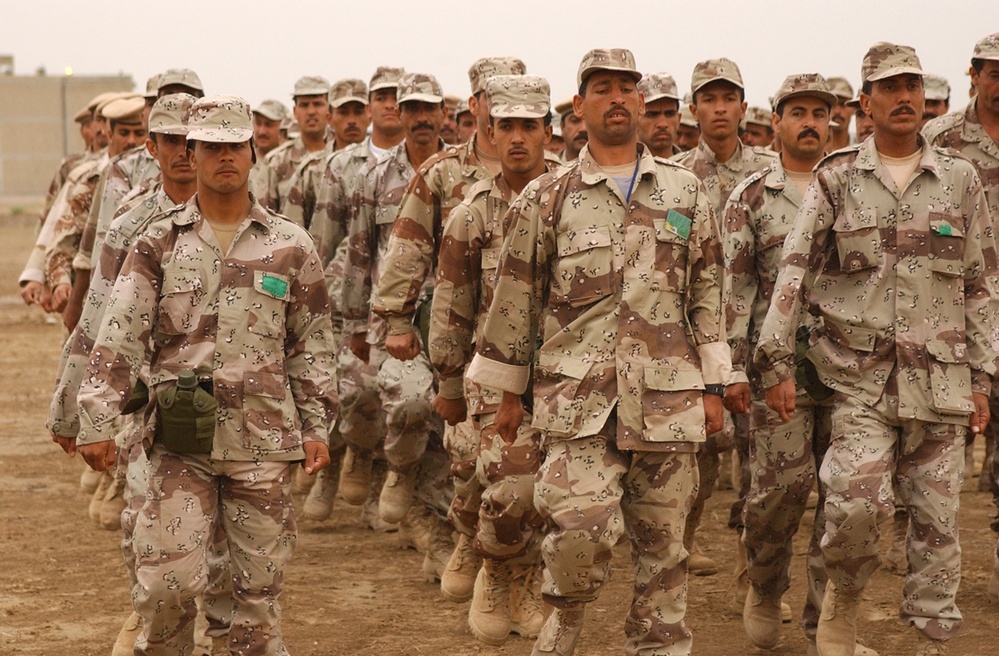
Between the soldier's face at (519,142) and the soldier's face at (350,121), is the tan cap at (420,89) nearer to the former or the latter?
the soldier's face at (519,142)

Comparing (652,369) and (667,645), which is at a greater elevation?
(652,369)

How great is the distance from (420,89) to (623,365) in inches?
158

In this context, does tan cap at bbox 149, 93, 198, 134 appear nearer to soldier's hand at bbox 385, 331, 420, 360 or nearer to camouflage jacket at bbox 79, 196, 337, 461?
camouflage jacket at bbox 79, 196, 337, 461

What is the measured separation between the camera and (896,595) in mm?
9094

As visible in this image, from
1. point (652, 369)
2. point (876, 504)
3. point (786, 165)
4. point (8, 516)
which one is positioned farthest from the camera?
point (8, 516)

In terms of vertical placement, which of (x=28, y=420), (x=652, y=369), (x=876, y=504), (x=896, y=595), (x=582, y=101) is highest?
(x=582, y=101)

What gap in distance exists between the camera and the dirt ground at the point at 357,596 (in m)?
8.30

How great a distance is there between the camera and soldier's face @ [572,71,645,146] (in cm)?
674

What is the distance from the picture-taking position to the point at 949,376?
23.4ft

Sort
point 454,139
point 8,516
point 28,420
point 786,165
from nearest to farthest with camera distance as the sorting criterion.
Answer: point 786,165
point 8,516
point 454,139
point 28,420

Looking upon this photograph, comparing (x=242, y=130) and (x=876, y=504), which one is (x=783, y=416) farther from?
(x=242, y=130)

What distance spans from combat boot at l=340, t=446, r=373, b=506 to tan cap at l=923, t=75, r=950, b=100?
18.9 feet

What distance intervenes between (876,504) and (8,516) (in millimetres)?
7300

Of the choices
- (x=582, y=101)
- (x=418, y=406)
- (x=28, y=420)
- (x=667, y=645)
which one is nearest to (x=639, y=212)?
(x=582, y=101)
